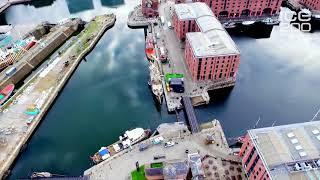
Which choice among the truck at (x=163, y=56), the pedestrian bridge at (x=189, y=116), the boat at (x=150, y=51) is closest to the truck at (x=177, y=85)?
the pedestrian bridge at (x=189, y=116)

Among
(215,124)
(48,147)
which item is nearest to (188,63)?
(215,124)

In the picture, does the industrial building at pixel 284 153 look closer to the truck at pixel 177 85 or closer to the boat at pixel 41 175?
the truck at pixel 177 85

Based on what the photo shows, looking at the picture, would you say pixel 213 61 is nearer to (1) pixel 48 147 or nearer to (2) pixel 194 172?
(2) pixel 194 172

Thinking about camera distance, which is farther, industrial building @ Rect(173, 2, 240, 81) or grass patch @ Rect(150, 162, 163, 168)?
industrial building @ Rect(173, 2, 240, 81)

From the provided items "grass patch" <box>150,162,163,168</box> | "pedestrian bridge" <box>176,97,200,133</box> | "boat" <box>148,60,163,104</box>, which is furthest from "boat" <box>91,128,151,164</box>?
"boat" <box>148,60,163,104</box>

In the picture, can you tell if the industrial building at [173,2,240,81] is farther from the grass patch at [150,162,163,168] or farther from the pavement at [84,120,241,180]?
the grass patch at [150,162,163,168]

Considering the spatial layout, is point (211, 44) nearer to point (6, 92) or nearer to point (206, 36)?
point (206, 36)
